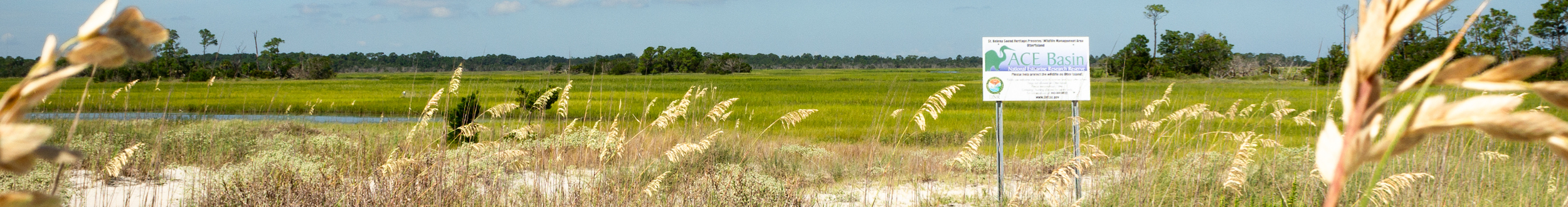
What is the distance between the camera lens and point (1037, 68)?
478 centimetres

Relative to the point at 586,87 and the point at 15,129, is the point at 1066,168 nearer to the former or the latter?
the point at 15,129

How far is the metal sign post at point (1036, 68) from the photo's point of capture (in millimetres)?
4738

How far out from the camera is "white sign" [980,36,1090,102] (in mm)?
4738

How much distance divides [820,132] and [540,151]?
907 cm

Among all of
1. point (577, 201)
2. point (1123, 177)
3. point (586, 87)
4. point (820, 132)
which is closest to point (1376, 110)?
point (577, 201)

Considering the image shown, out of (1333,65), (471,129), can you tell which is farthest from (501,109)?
(1333,65)

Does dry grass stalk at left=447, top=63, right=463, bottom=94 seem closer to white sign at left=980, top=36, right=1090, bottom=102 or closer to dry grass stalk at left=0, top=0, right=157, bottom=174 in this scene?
white sign at left=980, top=36, right=1090, bottom=102

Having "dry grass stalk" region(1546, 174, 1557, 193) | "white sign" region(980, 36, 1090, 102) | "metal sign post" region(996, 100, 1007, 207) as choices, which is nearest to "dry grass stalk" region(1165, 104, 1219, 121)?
"white sign" region(980, 36, 1090, 102)

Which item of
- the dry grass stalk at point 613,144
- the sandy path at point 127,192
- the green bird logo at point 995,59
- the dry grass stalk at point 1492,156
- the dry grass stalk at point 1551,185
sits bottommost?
the sandy path at point 127,192

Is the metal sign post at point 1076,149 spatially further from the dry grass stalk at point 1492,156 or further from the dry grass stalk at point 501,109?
the dry grass stalk at point 501,109

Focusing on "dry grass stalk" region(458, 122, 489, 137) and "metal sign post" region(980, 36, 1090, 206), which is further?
"metal sign post" region(980, 36, 1090, 206)

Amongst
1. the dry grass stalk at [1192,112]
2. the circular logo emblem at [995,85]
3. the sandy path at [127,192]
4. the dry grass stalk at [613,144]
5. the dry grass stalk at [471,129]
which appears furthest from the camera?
the circular logo emblem at [995,85]

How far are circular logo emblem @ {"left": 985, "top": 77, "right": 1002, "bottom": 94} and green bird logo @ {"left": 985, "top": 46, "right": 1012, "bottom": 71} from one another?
0.06m

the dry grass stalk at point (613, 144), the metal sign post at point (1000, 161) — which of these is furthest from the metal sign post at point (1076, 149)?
the dry grass stalk at point (613, 144)
